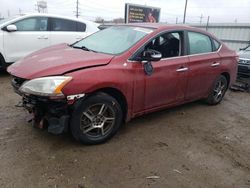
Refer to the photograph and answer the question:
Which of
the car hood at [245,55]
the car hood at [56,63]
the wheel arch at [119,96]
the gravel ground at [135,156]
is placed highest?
the car hood at [56,63]

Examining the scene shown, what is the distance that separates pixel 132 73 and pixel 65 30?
4.60 meters

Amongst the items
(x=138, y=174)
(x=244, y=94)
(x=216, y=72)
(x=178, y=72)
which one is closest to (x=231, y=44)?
(x=244, y=94)

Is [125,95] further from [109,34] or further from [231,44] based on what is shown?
[231,44]

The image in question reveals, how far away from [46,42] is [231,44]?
9.81 metres

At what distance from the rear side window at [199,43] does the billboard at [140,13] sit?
41.7 feet

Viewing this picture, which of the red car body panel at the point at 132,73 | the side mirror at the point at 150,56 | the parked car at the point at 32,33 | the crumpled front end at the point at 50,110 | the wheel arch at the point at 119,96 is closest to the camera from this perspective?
the crumpled front end at the point at 50,110

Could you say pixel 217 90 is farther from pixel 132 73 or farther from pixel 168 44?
pixel 132 73

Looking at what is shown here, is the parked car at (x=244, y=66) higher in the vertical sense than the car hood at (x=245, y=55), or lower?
lower

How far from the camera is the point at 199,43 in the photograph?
484 centimetres

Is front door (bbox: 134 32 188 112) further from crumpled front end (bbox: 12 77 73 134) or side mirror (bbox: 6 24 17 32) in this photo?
side mirror (bbox: 6 24 17 32)

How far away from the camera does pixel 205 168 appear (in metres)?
3.18

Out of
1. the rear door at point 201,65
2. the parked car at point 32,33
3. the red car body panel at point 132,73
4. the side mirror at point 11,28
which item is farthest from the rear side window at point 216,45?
the side mirror at point 11,28

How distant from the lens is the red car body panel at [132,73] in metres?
3.17

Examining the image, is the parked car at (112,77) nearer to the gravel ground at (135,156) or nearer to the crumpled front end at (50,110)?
the crumpled front end at (50,110)
